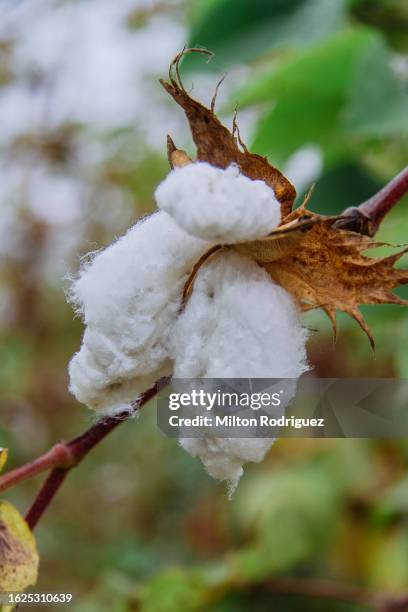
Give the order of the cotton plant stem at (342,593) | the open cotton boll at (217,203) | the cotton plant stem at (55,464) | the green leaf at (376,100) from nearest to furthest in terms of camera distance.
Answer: the open cotton boll at (217,203) < the cotton plant stem at (55,464) < the green leaf at (376,100) < the cotton plant stem at (342,593)

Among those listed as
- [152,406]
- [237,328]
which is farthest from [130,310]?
[152,406]

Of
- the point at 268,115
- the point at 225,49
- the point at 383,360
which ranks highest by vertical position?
the point at 225,49

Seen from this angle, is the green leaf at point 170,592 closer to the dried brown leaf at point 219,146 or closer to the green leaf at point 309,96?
the green leaf at point 309,96

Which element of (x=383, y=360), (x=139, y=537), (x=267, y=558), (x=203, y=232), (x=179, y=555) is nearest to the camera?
(x=203, y=232)

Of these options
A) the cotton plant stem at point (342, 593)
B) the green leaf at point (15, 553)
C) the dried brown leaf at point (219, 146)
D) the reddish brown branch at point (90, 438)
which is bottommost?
the cotton plant stem at point (342, 593)

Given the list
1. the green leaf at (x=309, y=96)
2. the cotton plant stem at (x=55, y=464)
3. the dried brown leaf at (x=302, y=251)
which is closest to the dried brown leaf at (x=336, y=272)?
the dried brown leaf at (x=302, y=251)

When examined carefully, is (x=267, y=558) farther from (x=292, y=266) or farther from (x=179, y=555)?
(x=292, y=266)

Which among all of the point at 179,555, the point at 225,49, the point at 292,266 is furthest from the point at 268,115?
the point at 179,555
